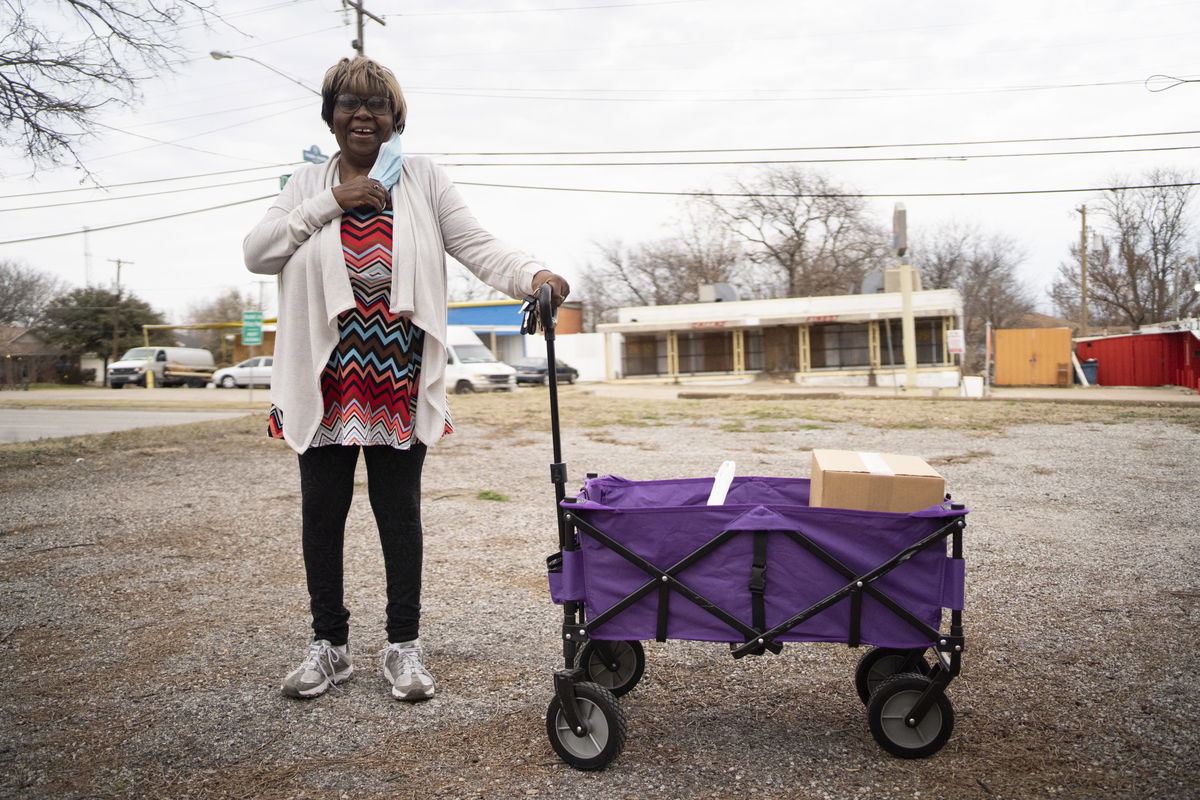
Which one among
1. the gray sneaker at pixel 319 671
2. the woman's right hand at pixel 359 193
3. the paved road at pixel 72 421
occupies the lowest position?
the gray sneaker at pixel 319 671

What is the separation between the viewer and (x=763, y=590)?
7.78 feet

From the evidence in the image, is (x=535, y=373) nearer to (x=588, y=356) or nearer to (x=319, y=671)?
(x=588, y=356)

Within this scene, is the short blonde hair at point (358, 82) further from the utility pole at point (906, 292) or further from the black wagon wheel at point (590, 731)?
the utility pole at point (906, 292)

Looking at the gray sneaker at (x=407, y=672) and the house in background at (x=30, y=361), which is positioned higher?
the house in background at (x=30, y=361)

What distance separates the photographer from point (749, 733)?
8.31 feet

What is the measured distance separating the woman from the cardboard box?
3.35 ft

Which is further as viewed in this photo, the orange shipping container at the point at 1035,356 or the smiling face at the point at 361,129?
the orange shipping container at the point at 1035,356

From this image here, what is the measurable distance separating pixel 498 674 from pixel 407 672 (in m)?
0.36

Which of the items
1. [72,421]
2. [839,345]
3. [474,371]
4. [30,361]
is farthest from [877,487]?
[30,361]

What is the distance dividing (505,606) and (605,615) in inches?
60.3

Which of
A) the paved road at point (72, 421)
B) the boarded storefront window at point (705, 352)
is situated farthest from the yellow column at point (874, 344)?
the paved road at point (72, 421)

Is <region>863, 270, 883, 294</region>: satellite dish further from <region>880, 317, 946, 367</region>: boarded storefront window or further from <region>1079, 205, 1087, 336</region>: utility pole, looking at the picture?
<region>1079, 205, 1087, 336</region>: utility pole

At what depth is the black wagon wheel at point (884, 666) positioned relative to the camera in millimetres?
2604

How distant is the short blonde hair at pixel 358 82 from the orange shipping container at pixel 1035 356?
29.6m
